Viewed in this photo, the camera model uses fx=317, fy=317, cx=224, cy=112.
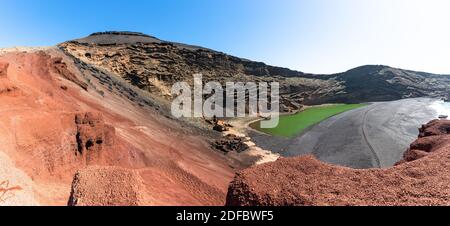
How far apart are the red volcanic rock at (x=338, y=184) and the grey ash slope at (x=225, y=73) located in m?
51.8

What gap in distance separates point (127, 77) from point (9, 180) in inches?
1975

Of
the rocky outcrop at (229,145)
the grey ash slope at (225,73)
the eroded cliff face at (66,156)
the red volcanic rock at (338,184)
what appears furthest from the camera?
the grey ash slope at (225,73)

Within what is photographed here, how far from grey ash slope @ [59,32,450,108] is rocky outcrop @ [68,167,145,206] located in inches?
1925

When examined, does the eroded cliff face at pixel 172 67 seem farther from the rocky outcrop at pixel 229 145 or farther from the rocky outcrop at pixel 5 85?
the rocky outcrop at pixel 5 85

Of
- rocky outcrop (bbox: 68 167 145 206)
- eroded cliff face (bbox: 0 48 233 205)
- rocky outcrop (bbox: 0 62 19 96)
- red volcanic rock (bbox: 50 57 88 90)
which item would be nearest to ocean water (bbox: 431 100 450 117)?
eroded cliff face (bbox: 0 48 233 205)

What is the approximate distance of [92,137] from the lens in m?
15.6

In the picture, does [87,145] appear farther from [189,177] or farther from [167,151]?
[167,151]

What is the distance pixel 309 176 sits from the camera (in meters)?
7.52

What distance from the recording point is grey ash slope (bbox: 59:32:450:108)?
5931 centimetres

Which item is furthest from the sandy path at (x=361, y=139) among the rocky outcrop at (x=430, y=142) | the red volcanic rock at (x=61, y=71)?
the red volcanic rock at (x=61, y=71)

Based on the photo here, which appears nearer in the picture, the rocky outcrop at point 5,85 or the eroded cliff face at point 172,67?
the rocky outcrop at point 5,85

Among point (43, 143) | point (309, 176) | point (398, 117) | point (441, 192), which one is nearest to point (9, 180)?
point (43, 143)

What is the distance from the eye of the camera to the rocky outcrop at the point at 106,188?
7.66 metres

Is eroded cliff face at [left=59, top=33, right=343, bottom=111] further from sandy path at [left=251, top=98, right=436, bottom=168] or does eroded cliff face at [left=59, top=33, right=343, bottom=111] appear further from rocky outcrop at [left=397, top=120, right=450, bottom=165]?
rocky outcrop at [left=397, top=120, right=450, bottom=165]
